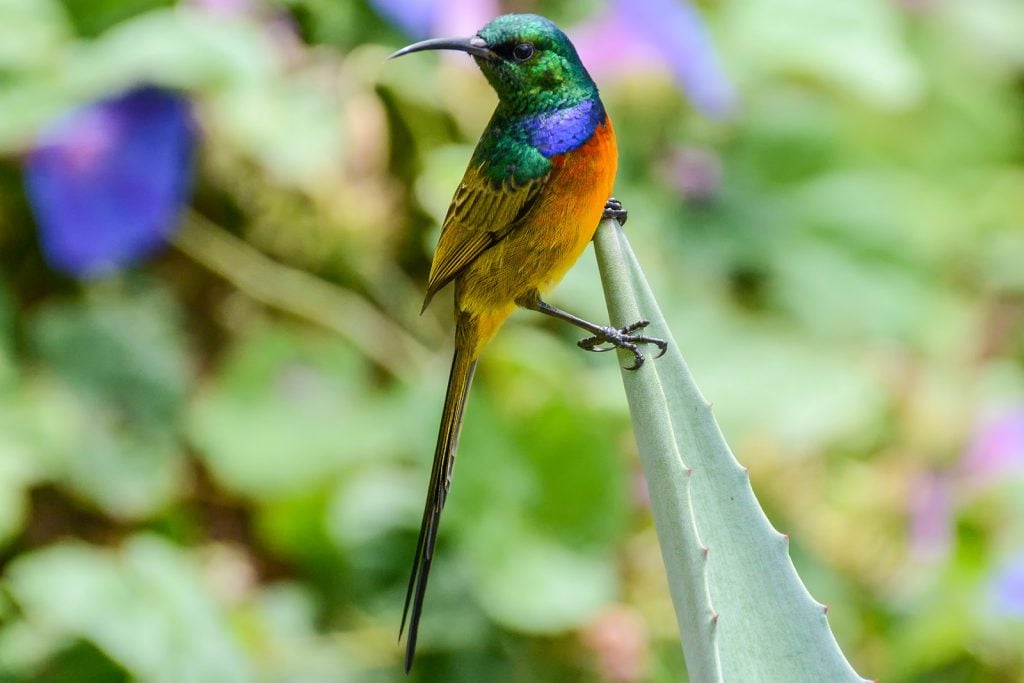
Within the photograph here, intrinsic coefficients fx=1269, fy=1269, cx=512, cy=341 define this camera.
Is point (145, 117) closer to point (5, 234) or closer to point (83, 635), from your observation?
point (5, 234)

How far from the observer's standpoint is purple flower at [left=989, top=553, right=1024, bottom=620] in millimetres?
1433

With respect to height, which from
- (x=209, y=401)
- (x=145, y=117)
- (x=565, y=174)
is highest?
(x=565, y=174)

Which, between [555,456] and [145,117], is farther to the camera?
[145,117]

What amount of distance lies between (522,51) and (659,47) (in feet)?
3.33

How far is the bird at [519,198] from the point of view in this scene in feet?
2.81

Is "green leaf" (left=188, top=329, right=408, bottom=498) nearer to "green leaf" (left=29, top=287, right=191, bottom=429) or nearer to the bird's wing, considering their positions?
"green leaf" (left=29, top=287, right=191, bottom=429)

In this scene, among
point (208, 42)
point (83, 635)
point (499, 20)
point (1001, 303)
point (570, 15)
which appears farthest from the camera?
point (1001, 303)

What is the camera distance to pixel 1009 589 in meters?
1.48

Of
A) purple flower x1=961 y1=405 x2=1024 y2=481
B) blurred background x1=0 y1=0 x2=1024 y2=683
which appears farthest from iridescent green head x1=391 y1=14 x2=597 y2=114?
purple flower x1=961 y1=405 x2=1024 y2=481

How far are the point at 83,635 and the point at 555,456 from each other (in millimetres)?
621

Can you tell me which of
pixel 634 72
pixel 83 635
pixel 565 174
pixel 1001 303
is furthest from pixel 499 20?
pixel 1001 303

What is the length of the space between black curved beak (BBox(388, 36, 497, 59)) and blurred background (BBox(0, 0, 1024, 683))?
0.82 metres

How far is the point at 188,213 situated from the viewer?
1889 mm

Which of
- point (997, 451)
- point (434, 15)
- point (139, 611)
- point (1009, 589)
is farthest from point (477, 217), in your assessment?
point (997, 451)
